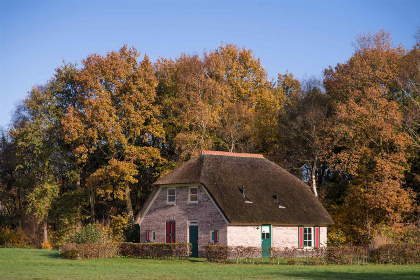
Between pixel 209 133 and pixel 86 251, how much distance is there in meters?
21.4

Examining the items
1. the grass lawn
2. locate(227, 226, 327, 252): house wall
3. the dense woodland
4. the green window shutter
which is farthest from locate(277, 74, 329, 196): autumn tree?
the grass lawn

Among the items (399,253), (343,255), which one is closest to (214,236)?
(343,255)

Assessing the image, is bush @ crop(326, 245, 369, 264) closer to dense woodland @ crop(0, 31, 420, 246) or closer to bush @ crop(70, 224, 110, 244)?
dense woodland @ crop(0, 31, 420, 246)

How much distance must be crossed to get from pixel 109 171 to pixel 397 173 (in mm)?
24038

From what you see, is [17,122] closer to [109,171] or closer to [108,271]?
[109,171]

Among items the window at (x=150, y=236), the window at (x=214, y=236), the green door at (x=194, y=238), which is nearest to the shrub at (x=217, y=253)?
the window at (x=214, y=236)

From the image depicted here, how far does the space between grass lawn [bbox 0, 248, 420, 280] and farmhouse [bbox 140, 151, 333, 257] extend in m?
6.92

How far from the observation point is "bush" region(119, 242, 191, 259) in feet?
129

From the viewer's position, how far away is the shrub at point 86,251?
125ft

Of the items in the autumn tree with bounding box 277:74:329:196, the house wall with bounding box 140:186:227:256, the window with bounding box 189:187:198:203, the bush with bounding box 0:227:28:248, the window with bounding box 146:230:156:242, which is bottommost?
the bush with bounding box 0:227:28:248

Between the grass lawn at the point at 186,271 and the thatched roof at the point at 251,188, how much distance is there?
7.75 meters

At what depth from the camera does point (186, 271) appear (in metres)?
Answer: 29.7

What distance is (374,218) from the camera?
49.1 metres

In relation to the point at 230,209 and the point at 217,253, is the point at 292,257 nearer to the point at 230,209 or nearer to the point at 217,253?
the point at 217,253
